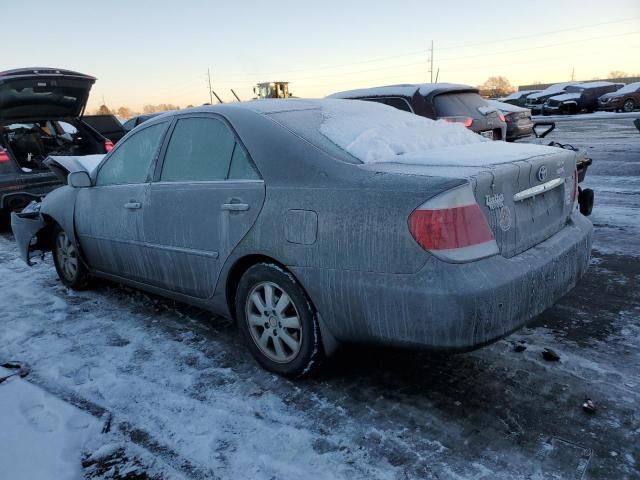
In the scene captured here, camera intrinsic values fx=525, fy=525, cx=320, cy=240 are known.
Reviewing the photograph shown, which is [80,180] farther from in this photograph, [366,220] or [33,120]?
[33,120]

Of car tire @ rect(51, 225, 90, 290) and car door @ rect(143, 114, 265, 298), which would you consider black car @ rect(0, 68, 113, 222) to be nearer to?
car tire @ rect(51, 225, 90, 290)

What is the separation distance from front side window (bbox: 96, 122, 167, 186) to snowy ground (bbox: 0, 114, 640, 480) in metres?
1.07

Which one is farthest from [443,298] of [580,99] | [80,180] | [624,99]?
[580,99]

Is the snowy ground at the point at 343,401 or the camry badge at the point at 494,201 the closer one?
the snowy ground at the point at 343,401

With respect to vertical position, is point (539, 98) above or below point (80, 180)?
above

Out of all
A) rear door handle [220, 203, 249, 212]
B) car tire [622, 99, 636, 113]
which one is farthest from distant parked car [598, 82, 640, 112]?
rear door handle [220, 203, 249, 212]

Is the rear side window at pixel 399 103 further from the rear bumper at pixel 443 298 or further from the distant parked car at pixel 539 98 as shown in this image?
the distant parked car at pixel 539 98

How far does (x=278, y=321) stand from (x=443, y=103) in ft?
19.0

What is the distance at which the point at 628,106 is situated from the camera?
26172 mm

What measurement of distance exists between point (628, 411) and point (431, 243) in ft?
4.21

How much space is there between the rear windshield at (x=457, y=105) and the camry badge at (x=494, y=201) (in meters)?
5.45

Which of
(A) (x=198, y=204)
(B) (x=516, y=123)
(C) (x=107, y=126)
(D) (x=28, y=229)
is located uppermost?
(C) (x=107, y=126)

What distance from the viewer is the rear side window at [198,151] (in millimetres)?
3197

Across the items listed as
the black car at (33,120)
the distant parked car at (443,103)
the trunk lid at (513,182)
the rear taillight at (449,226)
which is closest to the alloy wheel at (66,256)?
the black car at (33,120)
